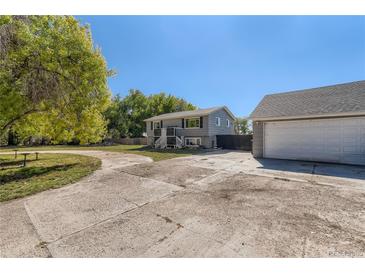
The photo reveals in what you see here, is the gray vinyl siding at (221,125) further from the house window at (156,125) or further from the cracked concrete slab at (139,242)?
the cracked concrete slab at (139,242)

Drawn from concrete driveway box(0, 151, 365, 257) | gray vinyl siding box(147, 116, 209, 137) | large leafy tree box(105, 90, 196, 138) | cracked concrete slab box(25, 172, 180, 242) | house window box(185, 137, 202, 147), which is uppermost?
large leafy tree box(105, 90, 196, 138)

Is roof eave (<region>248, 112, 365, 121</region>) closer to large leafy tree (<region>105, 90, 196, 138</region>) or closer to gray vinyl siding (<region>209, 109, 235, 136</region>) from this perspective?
gray vinyl siding (<region>209, 109, 235, 136</region>)

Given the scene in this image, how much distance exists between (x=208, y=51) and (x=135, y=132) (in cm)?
2644

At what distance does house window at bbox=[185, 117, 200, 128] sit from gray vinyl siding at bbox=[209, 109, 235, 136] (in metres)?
1.55

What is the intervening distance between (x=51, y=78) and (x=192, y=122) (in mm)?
13823

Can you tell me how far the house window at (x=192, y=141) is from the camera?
62.9 ft

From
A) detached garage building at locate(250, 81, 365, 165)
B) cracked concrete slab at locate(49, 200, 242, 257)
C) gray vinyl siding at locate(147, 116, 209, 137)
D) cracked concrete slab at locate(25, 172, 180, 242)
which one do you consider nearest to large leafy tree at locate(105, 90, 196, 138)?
gray vinyl siding at locate(147, 116, 209, 137)

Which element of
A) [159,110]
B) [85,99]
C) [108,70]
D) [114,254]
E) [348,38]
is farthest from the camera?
[159,110]

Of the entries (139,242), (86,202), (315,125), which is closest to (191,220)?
(139,242)

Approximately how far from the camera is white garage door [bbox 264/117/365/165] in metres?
8.19

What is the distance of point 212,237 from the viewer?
256 centimetres

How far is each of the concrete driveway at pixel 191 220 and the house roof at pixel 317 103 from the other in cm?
496
